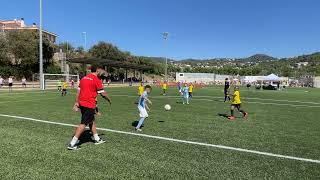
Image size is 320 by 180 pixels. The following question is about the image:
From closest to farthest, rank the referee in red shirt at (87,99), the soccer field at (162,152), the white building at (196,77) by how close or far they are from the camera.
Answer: the soccer field at (162,152), the referee in red shirt at (87,99), the white building at (196,77)

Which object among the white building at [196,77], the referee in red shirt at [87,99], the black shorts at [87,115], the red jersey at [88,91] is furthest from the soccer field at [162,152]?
the white building at [196,77]

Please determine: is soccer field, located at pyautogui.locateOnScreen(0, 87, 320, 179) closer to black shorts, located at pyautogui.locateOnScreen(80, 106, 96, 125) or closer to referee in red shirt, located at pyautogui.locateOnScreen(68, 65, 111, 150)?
referee in red shirt, located at pyautogui.locateOnScreen(68, 65, 111, 150)

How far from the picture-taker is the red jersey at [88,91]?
816 cm

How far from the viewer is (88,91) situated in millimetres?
8211

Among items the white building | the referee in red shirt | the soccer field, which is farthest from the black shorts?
the white building

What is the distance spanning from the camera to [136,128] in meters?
10.9

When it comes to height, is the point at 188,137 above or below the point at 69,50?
below

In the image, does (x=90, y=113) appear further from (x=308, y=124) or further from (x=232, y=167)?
(x=308, y=124)

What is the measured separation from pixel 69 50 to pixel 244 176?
96.3m

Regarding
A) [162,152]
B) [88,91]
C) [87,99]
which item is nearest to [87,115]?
[87,99]

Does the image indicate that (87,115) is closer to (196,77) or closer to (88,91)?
(88,91)

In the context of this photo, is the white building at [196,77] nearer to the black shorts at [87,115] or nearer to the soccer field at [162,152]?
the soccer field at [162,152]

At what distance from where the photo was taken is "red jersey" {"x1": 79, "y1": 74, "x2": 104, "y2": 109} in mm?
8164

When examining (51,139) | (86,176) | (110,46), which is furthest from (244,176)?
(110,46)
